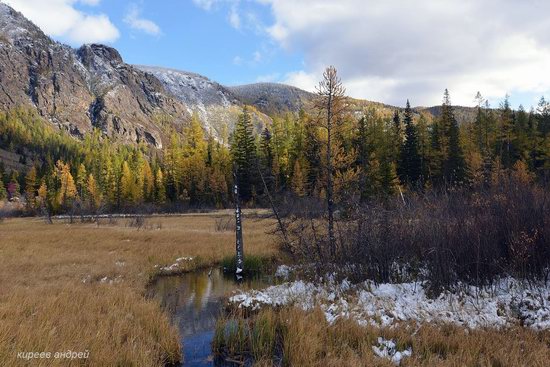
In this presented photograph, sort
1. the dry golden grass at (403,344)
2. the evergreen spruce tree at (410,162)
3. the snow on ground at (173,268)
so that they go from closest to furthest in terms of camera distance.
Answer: the dry golden grass at (403,344) < the snow on ground at (173,268) < the evergreen spruce tree at (410,162)

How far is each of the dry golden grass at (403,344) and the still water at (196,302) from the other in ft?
2.40

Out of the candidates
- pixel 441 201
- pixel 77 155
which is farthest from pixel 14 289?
pixel 77 155

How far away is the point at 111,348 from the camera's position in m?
6.71

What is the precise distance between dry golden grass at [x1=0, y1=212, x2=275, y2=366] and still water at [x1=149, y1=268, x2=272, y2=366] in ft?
2.30

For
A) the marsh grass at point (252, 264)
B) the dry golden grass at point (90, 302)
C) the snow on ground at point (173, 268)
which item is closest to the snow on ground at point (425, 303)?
the dry golden grass at point (90, 302)

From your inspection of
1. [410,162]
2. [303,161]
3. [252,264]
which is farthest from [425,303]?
[303,161]

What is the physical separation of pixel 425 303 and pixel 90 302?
27.8 ft

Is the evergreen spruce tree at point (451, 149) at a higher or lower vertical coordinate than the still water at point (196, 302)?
higher

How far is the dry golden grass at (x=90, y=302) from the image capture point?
252 inches

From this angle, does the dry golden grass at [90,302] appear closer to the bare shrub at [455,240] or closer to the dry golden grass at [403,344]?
the dry golden grass at [403,344]

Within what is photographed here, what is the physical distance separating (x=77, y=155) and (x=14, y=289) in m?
137

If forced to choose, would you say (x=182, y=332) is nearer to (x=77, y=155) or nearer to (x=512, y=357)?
(x=512, y=357)

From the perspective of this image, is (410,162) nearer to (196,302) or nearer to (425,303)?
(196,302)

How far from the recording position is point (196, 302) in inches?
538
